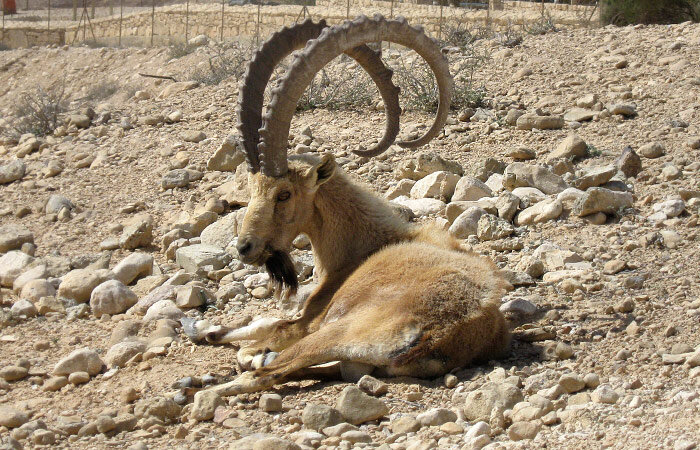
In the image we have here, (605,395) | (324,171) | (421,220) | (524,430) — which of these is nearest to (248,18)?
(421,220)

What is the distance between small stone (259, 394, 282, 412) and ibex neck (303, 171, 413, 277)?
5.17 feet

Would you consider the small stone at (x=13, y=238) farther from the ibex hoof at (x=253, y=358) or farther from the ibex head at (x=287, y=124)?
the ibex hoof at (x=253, y=358)

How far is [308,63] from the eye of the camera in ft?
19.5

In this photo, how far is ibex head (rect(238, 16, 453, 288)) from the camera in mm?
5992

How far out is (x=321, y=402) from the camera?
16.9ft

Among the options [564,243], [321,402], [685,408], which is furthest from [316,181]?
[685,408]

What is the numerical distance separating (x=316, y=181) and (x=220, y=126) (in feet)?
18.8

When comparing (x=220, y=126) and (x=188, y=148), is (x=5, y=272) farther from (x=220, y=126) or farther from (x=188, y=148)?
(x=220, y=126)

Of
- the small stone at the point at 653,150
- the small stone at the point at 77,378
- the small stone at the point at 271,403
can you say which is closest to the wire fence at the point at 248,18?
the small stone at the point at 653,150

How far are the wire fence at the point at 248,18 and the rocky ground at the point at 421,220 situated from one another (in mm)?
7142

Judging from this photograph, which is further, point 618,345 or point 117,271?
point 117,271

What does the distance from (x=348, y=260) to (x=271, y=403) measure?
1712mm

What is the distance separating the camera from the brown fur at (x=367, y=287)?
532 centimetres

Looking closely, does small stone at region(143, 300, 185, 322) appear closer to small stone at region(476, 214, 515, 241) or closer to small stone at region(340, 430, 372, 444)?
small stone at region(476, 214, 515, 241)
